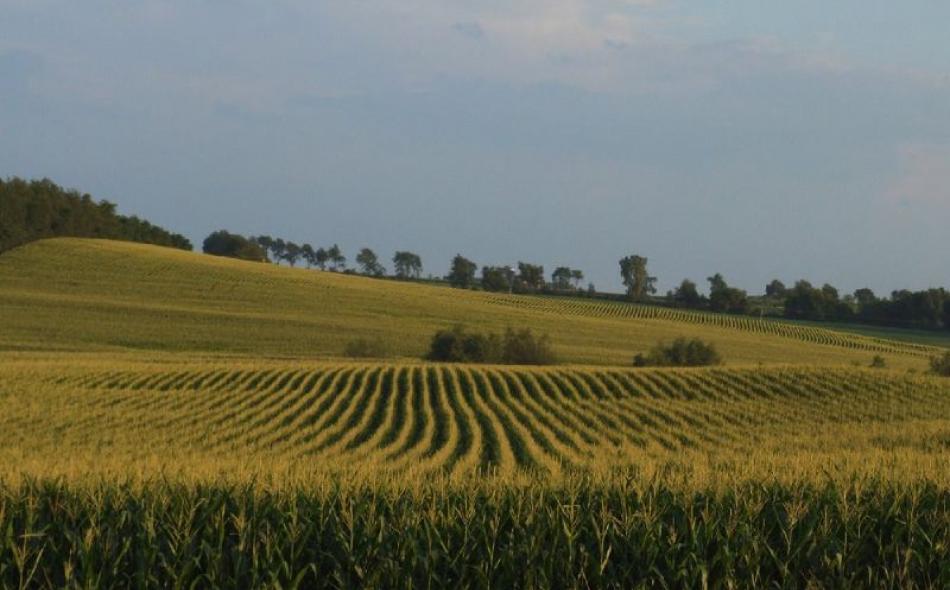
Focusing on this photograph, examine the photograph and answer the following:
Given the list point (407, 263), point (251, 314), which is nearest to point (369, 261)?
point (407, 263)

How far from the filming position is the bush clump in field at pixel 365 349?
5958 cm

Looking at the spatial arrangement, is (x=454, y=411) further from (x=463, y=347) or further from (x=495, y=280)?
(x=495, y=280)

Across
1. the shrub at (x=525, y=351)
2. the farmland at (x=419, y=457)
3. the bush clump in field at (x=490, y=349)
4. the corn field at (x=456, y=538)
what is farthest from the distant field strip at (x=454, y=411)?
the shrub at (x=525, y=351)

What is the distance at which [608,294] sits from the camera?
12775 centimetres

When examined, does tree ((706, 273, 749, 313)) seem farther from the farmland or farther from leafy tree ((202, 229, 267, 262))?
leafy tree ((202, 229, 267, 262))

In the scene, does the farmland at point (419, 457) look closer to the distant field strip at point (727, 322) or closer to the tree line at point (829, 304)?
the distant field strip at point (727, 322)

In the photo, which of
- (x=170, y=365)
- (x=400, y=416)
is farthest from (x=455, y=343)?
(x=400, y=416)

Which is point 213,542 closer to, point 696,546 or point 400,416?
point 696,546

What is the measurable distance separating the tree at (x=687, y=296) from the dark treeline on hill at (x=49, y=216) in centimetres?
6528

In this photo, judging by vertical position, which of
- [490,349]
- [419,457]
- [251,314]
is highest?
[251,314]

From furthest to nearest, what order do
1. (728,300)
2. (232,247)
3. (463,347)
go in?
(232,247) → (728,300) → (463,347)

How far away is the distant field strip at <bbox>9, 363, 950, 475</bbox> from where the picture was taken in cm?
2291

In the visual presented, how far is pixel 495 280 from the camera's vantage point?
129625 mm

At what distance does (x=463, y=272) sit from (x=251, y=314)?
6438 centimetres
